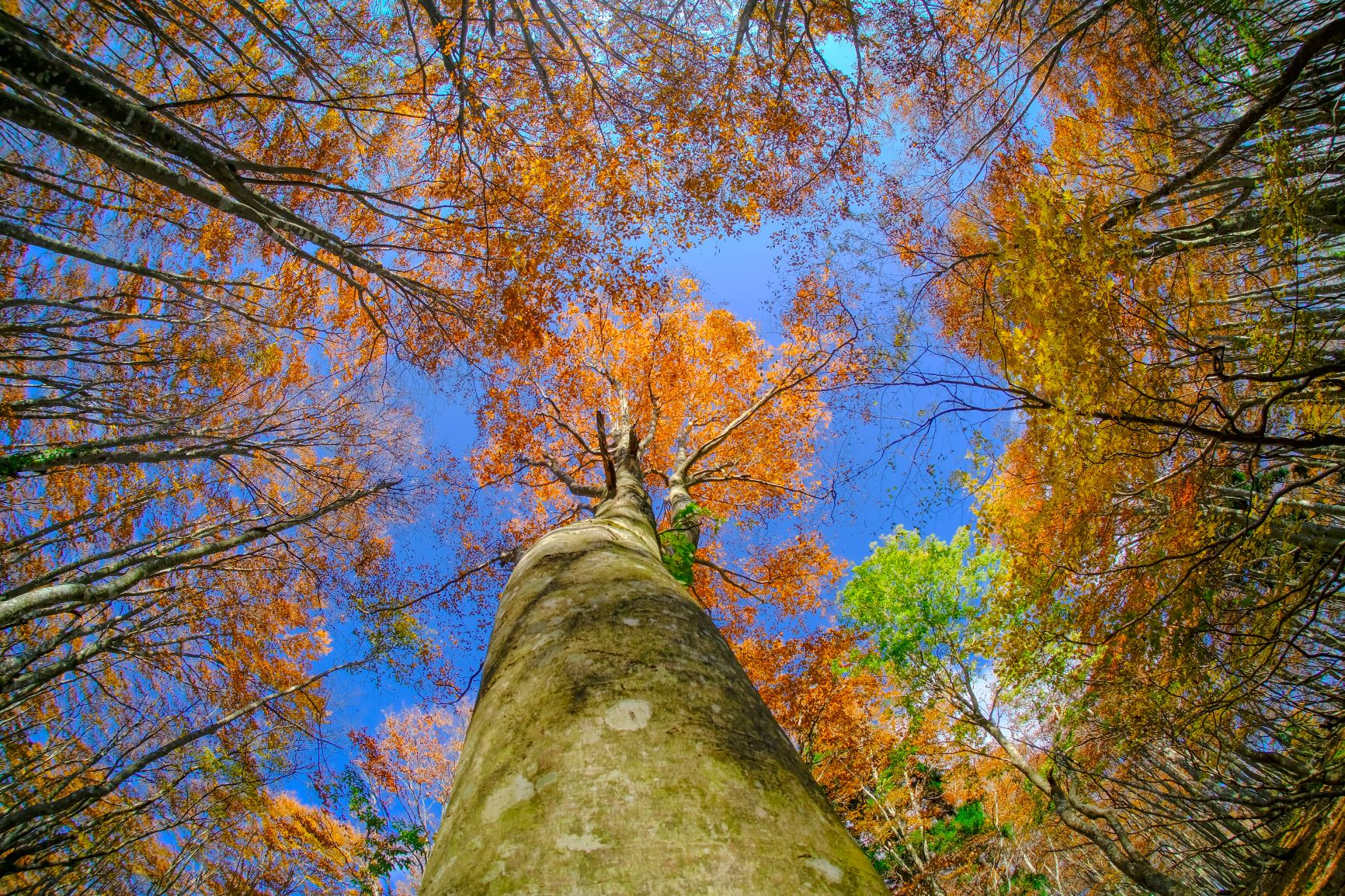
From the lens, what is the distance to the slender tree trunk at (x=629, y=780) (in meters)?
0.86

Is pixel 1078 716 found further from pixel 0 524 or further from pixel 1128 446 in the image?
pixel 0 524

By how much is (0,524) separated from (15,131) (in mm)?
4760

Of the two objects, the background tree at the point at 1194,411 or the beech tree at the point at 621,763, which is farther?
the background tree at the point at 1194,411

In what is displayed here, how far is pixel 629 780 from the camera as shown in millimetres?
1019

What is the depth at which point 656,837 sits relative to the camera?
89 centimetres

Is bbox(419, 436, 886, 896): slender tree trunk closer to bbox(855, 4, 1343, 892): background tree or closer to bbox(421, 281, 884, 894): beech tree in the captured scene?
bbox(421, 281, 884, 894): beech tree

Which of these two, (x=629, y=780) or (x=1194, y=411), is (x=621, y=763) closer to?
(x=629, y=780)

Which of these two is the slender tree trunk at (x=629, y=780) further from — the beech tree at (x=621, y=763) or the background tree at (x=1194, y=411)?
the background tree at (x=1194, y=411)

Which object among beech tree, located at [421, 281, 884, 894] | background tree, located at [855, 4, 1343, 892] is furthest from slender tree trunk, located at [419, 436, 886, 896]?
background tree, located at [855, 4, 1343, 892]

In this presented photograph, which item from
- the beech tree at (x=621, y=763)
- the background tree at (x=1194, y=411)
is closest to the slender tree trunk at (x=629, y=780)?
the beech tree at (x=621, y=763)

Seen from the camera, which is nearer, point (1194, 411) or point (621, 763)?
point (621, 763)

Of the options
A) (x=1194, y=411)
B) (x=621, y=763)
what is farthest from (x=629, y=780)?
(x=1194, y=411)

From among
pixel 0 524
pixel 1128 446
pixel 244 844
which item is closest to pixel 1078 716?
pixel 1128 446

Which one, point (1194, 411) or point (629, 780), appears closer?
point (629, 780)
